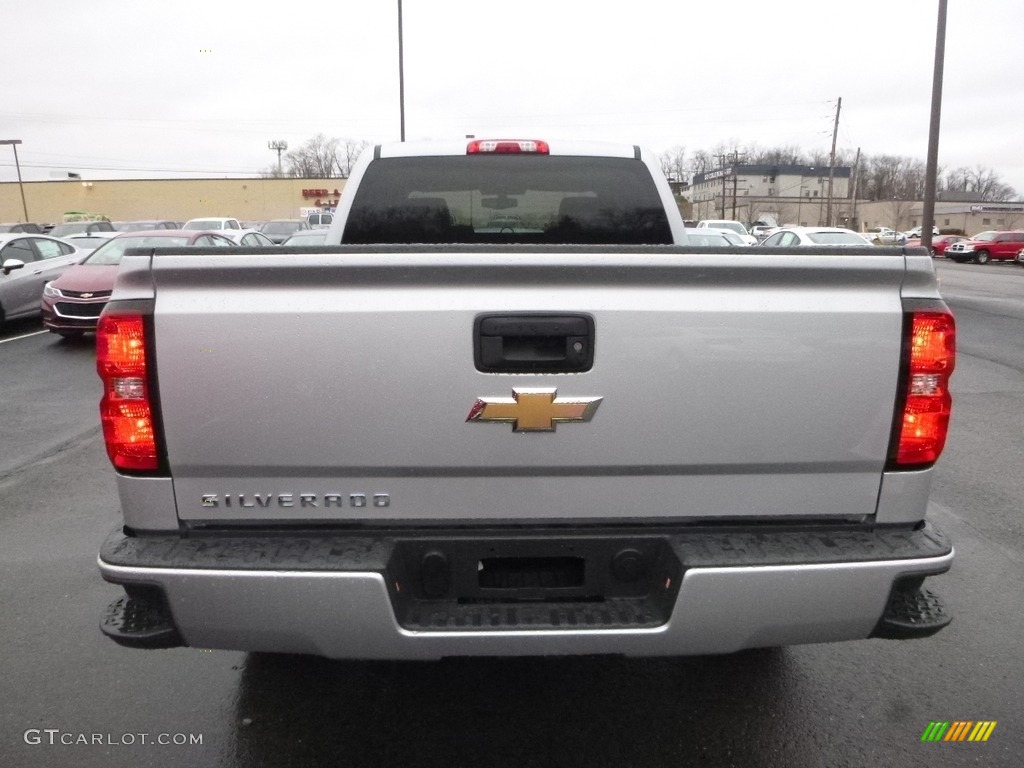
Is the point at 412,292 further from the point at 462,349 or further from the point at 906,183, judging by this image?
the point at 906,183

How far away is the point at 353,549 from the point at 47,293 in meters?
11.7

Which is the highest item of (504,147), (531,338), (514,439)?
(504,147)

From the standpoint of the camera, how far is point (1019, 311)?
52.8ft

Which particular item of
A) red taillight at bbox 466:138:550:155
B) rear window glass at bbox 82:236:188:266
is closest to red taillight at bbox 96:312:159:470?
red taillight at bbox 466:138:550:155

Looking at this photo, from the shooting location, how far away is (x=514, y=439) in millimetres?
2100

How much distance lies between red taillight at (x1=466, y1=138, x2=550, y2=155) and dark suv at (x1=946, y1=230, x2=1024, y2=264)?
43.5 m

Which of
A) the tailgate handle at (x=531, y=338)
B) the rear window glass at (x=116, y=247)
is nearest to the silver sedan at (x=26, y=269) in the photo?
the rear window glass at (x=116, y=247)

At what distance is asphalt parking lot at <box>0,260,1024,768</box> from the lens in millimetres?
2602

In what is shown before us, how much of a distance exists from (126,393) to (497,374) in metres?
1.03

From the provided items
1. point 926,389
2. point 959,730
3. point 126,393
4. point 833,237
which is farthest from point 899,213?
point 126,393

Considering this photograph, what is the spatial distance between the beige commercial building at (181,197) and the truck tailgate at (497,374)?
60570 millimetres

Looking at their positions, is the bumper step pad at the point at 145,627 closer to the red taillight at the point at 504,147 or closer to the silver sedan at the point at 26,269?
the red taillight at the point at 504,147

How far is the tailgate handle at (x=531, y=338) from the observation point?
2.05 meters

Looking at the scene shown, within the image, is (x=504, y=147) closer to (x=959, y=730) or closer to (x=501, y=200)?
(x=501, y=200)
